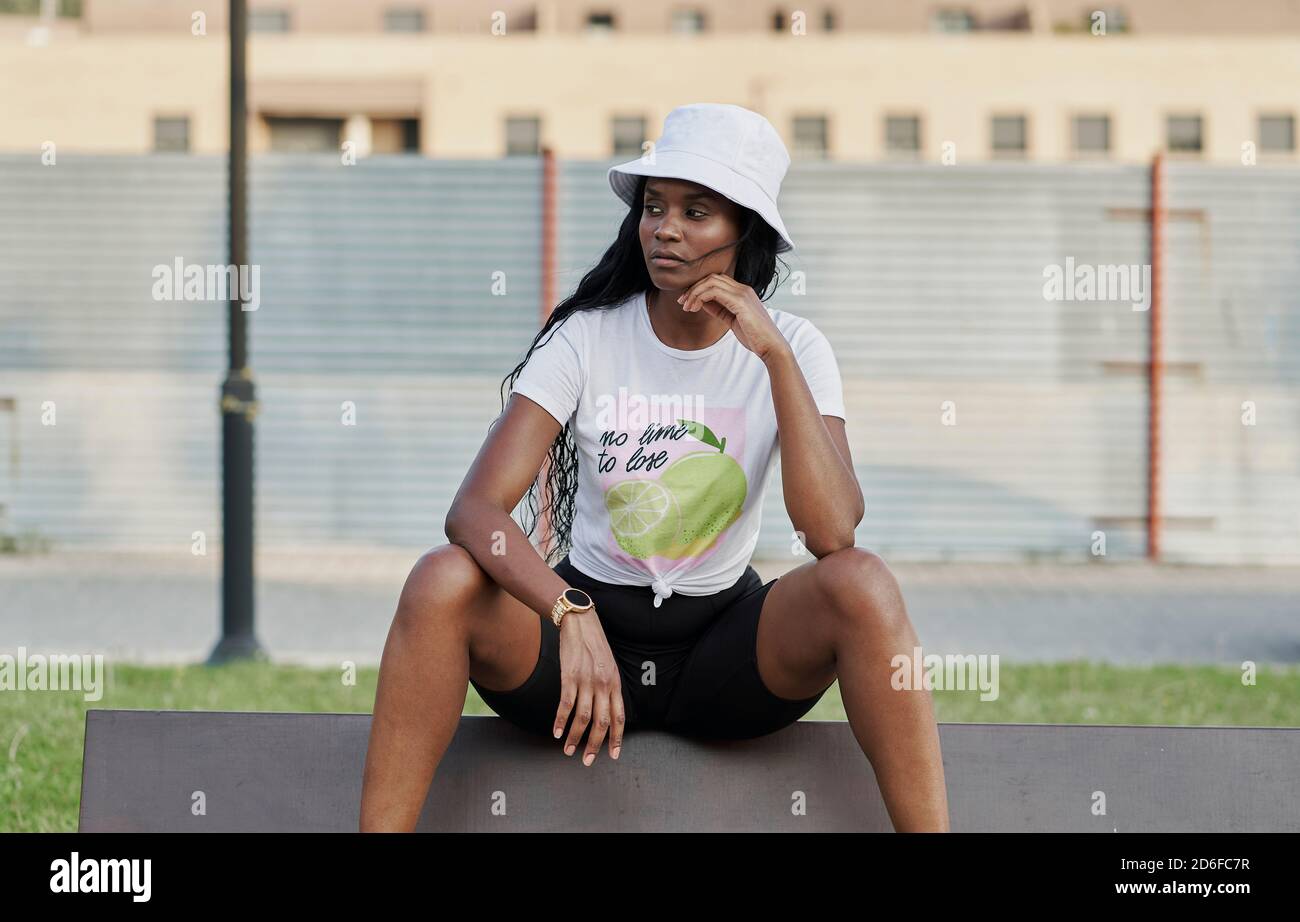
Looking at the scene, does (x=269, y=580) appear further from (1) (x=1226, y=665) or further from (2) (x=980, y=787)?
(2) (x=980, y=787)

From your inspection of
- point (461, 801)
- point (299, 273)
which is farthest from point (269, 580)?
point (461, 801)

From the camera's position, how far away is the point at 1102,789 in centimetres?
288

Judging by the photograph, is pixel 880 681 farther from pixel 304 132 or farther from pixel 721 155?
pixel 304 132

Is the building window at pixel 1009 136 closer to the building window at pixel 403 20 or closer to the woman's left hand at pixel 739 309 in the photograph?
the building window at pixel 403 20

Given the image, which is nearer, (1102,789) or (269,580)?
(1102,789)

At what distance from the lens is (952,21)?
3422cm

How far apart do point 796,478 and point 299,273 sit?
7.97 metres

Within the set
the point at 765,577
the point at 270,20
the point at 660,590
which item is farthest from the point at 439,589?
the point at 270,20

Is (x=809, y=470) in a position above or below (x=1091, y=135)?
below

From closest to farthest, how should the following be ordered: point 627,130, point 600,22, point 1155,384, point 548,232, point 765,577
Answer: point 765,577
point 548,232
point 1155,384
point 627,130
point 600,22

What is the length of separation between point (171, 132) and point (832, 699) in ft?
79.4

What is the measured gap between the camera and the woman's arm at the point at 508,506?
2.65m

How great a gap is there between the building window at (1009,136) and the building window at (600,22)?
9.60 m

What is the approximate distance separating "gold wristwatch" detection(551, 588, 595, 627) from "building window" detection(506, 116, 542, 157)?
82.2 ft
